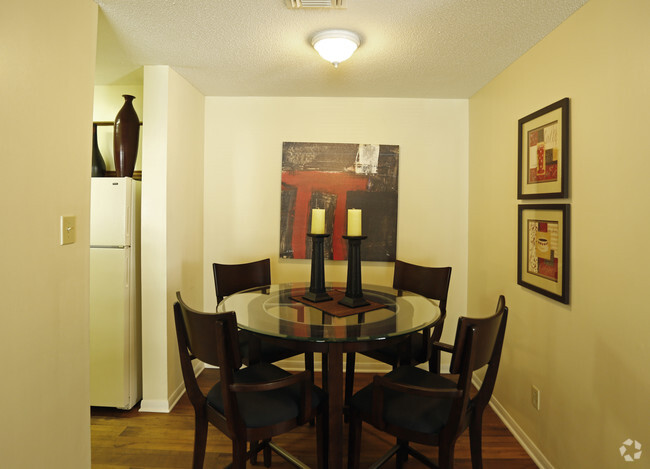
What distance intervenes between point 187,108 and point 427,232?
2176mm

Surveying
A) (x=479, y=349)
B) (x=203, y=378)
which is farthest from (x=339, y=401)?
(x=203, y=378)

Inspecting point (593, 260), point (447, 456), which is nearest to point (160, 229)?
point (447, 456)

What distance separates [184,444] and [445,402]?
1.55m

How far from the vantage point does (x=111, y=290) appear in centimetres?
253

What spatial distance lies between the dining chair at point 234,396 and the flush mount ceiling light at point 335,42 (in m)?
1.52

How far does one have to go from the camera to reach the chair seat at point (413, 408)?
1555mm

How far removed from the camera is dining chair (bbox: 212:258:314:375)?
2184 millimetres

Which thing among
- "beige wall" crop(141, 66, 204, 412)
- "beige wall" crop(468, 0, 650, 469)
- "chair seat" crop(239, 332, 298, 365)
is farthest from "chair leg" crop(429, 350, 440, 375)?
"beige wall" crop(141, 66, 204, 412)

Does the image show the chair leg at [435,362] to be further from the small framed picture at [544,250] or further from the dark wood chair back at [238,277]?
the dark wood chair back at [238,277]

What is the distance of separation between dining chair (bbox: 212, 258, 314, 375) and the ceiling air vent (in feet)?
5.21

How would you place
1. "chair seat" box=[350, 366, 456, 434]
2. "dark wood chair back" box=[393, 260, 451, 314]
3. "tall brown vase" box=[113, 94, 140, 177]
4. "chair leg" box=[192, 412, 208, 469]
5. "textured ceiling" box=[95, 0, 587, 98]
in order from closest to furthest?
"chair seat" box=[350, 366, 456, 434] < "chair leg" box=[192, 412, 208, 469] < "textured ceiling" box=[95, 0, 587, 98] < "dark wood chair back" box=[393, 260, 451, 314] < "tall brown vase" box=[113, 94, 140, 177]

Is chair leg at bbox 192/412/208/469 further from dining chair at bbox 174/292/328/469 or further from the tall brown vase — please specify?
the tall brown vase

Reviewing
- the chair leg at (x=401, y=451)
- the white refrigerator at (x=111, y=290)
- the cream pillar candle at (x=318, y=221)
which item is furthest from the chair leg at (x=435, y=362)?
the white refrigerator at (x=111, y=290)

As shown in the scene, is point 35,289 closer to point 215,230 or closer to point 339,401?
point 339,401
